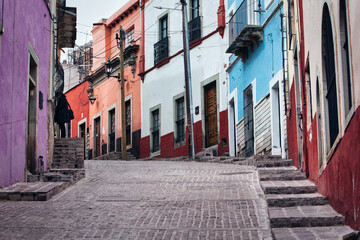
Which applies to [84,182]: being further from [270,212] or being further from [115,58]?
[115,58]

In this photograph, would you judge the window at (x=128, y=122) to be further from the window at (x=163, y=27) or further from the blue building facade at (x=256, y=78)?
the blue building facade at (x=256, y=78)

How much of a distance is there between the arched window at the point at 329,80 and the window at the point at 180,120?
16461 millimetres

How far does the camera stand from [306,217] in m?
6.99

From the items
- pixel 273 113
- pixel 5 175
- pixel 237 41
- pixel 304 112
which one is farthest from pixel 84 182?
pixel 237 41

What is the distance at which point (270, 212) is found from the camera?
760cm

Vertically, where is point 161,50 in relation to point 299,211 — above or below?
above

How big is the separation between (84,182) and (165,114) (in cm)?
1355

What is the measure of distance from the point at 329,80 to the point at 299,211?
1.67 metres

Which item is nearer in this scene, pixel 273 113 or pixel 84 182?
pixel 84 182

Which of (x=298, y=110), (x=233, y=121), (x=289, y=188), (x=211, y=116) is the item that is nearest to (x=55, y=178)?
(x=289, y=188)

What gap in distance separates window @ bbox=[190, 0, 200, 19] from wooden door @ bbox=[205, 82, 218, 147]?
3.10 m

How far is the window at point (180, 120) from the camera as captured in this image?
24.7 meters

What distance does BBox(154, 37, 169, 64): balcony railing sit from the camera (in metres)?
26.3

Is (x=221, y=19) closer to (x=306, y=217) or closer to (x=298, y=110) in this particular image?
(x=298, y=110)
